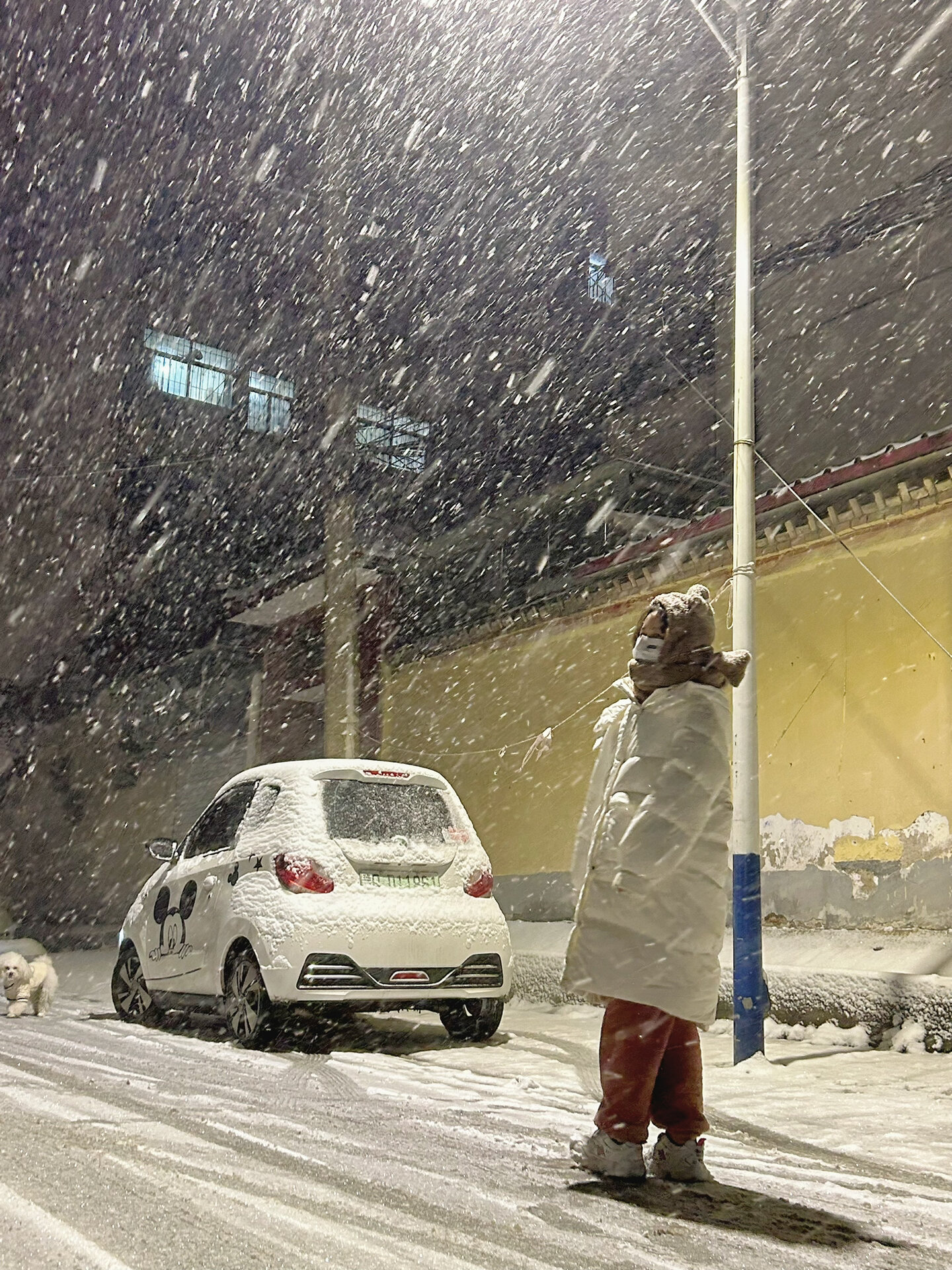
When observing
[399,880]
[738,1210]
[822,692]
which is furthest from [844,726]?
[738,1210]

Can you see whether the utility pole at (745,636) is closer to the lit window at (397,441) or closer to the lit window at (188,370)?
the lit window at (397,441)

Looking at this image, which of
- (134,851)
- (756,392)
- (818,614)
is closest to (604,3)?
(756,392)

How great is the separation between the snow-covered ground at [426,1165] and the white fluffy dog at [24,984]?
1899mm

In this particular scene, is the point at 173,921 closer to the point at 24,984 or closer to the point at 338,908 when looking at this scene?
the point at 24,984

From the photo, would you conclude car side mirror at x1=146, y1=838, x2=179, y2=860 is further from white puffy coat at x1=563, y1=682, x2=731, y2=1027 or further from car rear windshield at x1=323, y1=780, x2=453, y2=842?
white puffy coat at x1=563, y1=682, x2=731, y2=1027

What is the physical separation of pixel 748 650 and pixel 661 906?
3.71 metres

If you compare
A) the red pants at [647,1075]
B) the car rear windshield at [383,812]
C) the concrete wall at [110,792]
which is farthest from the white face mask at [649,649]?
the concrete wall at [110,792]

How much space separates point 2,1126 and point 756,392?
13018mm

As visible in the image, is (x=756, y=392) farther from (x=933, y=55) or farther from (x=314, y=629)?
(x=314, y=629)

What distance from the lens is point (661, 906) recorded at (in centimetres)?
392

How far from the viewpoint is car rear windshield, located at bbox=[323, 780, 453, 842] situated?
7461mm

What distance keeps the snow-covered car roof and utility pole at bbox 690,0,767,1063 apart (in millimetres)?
1866

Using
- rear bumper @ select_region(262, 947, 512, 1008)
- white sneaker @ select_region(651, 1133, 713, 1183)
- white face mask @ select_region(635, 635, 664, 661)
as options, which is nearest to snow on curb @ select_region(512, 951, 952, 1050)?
rear bumper @ select_region(262, 947, 512, 1008)

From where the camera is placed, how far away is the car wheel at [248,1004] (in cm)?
705
